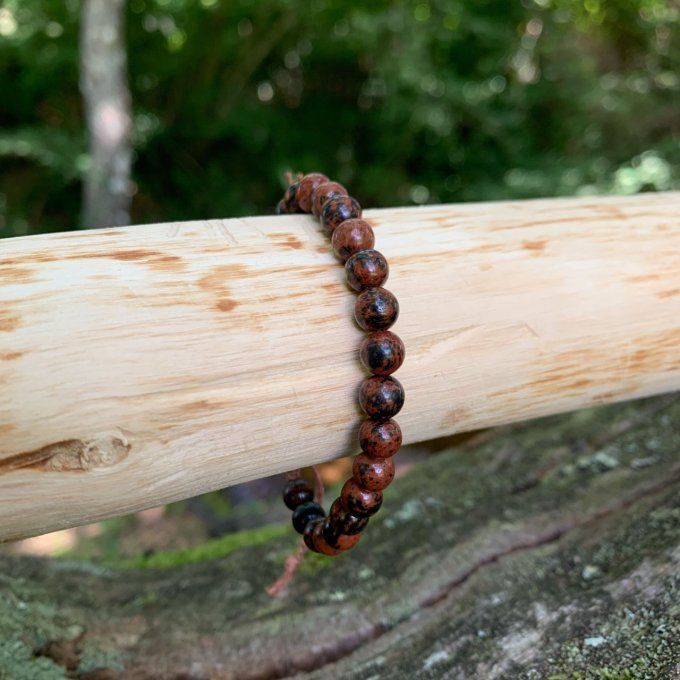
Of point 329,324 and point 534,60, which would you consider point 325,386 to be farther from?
point 534,60

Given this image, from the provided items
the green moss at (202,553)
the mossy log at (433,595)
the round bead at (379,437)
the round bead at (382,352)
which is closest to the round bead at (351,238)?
the round bead at (382,352)

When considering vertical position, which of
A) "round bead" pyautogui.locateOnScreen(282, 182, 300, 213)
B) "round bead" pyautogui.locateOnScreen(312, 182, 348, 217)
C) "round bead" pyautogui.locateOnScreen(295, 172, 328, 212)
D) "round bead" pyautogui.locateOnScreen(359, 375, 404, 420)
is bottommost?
"round bead" pyautogui.locateOnScreen(359, 375, 404, 420)

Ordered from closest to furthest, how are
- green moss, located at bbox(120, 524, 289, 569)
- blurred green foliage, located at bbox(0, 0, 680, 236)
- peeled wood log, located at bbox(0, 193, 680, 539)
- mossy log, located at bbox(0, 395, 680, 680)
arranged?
peeled wood log, located at bbox(0, 193, 680, 539) → mossy log, located at bbox(0, 395, 680, 680) → green moss, located at bbox(120, 524, 289, 569) → blurred green foliage, located at bbox(0, 0, 680, 236)

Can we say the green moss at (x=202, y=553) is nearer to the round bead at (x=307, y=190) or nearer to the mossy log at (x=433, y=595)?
the mossy log at (x=433, y=595)

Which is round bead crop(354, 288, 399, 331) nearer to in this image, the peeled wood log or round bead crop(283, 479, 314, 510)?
the peeled wood log

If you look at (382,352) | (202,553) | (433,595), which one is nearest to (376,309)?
(382,352)

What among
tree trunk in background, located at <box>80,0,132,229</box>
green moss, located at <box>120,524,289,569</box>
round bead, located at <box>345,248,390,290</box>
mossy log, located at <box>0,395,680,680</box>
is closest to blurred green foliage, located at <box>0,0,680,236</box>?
tree trunk in background, located at <box>80,0,132,229</box>

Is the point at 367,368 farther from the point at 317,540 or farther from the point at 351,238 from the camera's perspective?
the point at 317,540
